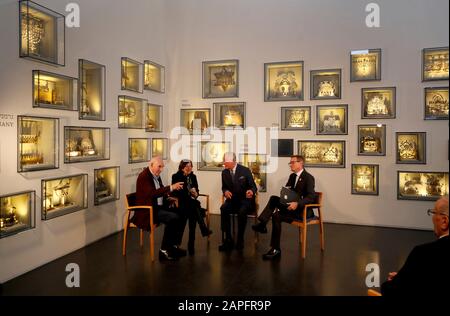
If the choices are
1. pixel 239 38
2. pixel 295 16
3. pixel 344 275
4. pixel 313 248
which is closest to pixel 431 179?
pixel 313 248

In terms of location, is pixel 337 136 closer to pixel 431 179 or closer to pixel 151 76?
pixel 431 179

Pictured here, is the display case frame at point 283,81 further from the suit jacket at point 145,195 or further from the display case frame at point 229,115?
the suit jacket at point 145,195

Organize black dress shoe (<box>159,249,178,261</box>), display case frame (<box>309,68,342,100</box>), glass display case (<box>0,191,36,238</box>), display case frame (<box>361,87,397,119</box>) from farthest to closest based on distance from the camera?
display case frame (<box>309,68,342,100</box>) → display case frame (<box>361,87,397,119</box>) → black dress shoe (<box>159,249,178,261</box>) → glass display case (<box>0,191,36,238</box>)

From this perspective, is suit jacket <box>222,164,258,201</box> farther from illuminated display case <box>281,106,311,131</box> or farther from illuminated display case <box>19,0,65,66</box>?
illuminated display case <box>19,0,65,66</box>

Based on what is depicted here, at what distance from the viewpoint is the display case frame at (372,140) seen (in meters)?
6.73

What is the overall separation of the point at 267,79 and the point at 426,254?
568 centimetres

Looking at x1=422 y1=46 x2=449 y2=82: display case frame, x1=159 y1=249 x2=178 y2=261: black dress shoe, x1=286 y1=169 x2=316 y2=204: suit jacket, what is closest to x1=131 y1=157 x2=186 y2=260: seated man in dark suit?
x1=159 y1=249 x2=178 y2=261: black dress shoe

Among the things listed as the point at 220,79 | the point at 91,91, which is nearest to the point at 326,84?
the point at 220,79

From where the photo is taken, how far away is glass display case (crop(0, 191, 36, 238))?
4.06m

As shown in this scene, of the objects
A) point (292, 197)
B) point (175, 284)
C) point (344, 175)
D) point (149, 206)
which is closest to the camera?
point (175, 284)

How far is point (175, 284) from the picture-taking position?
3957mm

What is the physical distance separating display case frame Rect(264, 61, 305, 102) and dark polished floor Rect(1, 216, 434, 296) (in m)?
2.80

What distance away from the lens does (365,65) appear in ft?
22.2

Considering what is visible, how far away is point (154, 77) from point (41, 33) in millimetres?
2895
